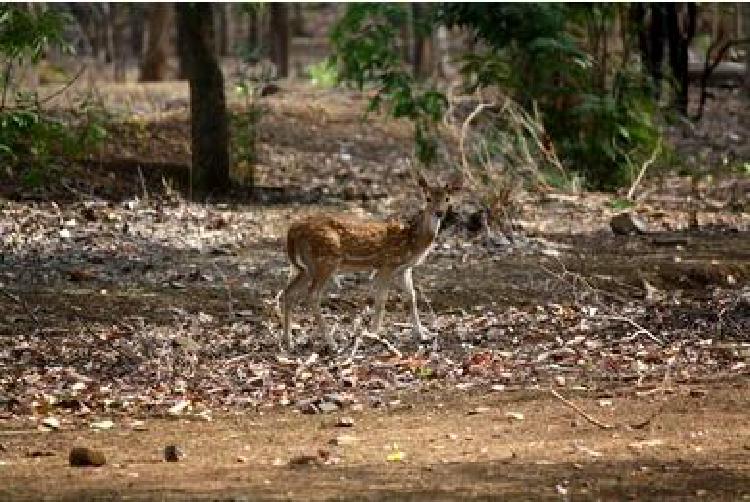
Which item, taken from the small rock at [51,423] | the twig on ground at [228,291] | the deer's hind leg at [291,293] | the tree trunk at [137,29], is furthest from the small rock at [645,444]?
the tree trunk at [137,29]

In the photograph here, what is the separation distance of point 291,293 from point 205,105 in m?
6.90

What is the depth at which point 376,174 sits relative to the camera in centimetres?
2053

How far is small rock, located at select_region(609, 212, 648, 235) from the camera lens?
51.8ft

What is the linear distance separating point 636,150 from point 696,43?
24.7m

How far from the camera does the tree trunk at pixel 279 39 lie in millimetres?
34969

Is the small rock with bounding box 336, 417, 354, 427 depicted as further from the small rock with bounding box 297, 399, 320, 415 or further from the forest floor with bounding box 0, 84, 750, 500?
the small rock with bounding box 297, 399, 320, 415

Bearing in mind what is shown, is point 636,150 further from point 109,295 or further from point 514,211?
point 109,295

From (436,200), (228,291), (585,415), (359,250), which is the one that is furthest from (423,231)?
(585,415)

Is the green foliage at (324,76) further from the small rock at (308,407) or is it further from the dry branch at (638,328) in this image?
the small rock at (308,407)

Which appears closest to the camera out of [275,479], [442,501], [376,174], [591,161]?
[442,501]

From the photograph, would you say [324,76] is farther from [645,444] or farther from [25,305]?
[645,444]

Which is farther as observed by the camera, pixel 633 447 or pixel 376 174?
pixel 376 174

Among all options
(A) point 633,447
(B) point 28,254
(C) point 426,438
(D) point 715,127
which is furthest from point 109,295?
(D) point 715,127

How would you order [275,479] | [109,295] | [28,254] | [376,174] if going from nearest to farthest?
[275,479], [109,295], [28,254], [376,174]
